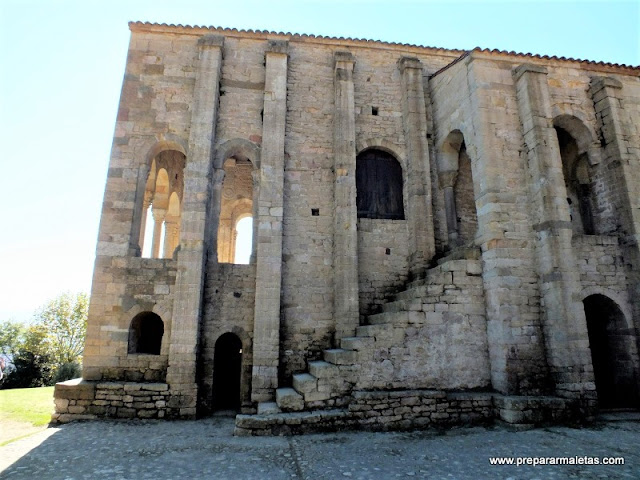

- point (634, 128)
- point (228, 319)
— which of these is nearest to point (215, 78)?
point (228, 319)

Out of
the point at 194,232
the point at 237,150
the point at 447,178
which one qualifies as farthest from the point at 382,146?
the point at 194,232

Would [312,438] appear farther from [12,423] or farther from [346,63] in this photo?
[346,63]

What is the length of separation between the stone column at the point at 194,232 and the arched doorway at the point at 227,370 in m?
1.16

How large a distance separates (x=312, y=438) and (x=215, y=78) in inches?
340

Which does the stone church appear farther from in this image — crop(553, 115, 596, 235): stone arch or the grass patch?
the grass patch

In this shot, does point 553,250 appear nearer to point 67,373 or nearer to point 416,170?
point 416,170

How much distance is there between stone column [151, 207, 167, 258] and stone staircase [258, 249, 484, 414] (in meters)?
7.42

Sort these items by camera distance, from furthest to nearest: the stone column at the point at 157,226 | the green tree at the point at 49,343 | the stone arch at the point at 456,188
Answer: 1. the green tree at the point at 49,343
2. the stone column at the point at 157,226
3. the stone arch at the point at 456,188

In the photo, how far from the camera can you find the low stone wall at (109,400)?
24.2 ft

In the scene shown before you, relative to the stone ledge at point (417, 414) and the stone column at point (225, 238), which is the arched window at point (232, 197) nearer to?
the stone column at point (225, 238)

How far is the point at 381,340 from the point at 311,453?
8.09 ft

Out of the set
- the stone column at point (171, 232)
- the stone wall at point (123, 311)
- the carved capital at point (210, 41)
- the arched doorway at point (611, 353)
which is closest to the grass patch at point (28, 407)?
the stone wall at point (123, 311)

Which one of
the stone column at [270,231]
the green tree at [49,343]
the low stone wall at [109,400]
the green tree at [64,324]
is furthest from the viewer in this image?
the green tree at [64,324]

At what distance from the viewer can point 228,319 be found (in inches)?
334
